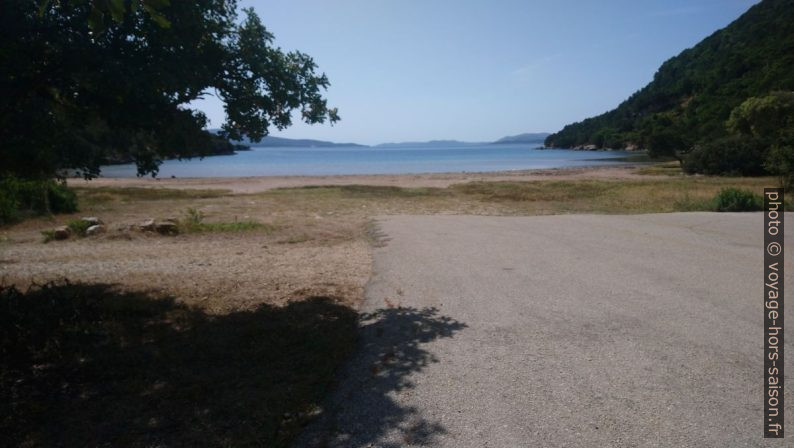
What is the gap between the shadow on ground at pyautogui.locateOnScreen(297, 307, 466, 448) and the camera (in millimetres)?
3294

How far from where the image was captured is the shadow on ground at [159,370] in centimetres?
342

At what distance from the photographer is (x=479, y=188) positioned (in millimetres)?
28453

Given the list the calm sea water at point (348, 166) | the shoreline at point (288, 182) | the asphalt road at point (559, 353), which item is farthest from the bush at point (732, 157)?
the asphalt road at point (559, 353)

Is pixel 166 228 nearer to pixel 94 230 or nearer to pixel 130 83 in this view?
pixel 94 230

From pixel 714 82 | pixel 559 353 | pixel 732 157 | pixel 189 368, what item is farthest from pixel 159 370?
pixel 714 82

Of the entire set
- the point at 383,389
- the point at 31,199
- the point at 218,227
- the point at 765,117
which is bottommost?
the point at 383,389

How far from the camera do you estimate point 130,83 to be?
4711 millimetres

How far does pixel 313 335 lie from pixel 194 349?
122 centimetres

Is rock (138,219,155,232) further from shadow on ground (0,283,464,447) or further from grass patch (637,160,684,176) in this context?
grass patch (637,160,684,176)

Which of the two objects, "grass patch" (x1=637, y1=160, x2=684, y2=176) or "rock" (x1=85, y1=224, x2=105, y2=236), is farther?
"grass patch" (x1=637, y1=160, x2=684, y2=176)

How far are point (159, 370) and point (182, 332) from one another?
3.62ft

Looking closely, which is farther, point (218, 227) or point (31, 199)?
point (31, 199)

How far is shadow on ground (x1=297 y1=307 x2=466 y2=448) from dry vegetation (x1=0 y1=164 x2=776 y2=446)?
0.63 ft

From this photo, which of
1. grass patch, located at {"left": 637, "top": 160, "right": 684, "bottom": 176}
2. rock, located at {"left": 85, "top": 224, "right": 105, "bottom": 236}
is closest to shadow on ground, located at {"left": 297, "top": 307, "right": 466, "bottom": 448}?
rock, located at {"left": 85, "top": 224, "right": 105, "bottom": 236}
